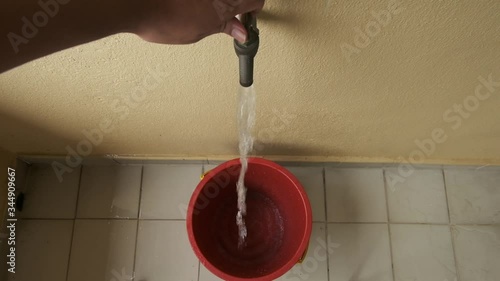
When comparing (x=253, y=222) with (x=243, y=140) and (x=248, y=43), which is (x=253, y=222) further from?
(x=248, y=43)

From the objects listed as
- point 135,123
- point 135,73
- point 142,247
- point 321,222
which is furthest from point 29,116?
point 321,222

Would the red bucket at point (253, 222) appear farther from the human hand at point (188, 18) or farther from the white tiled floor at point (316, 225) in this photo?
the human hand at point (188, 18)

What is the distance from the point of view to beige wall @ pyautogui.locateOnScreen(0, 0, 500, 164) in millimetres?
632

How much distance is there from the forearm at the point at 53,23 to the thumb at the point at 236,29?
0.12 m

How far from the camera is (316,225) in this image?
116 cm

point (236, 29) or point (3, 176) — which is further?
point (3, 176)

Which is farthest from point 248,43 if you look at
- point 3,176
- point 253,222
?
point 3,176

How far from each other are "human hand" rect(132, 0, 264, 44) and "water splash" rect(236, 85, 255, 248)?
28cm

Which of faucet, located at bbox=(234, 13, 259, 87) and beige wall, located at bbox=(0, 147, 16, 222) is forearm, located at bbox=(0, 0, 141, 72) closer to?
faucet, located at bbox=(234, 13, 259, 87)

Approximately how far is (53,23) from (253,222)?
0.79 metres

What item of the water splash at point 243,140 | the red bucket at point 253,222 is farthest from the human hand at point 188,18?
the red bucket at point 253,222

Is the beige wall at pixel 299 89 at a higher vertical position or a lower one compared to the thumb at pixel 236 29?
higher

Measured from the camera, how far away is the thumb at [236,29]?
0.53 metres

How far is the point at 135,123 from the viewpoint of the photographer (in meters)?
0.98
